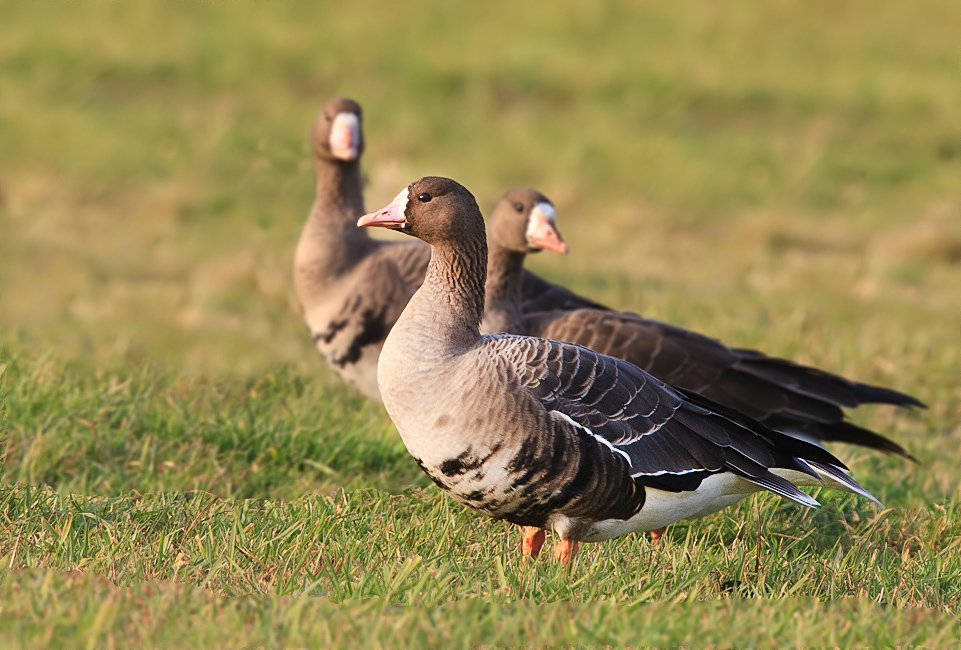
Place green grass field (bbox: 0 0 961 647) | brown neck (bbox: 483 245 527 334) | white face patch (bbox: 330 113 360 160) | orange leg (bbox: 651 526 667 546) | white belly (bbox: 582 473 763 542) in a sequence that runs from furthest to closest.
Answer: white face patch (bbox: 330 113 360 160) → brown neck (bbox: 483 245 527 334) → orange leg (bbox: 651 526 667 546) → white belly (bbox: 582 473 763 542) → green grass field (bbox: 0 0 961 647)

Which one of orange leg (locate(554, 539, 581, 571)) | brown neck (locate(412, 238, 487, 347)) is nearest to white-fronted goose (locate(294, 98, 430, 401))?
brown neck (locate(412, 238, 487, 347))

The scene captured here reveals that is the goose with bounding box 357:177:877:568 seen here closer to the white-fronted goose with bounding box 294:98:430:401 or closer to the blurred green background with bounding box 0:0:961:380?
the white-fronted goose with bounding box 294:98:430:401

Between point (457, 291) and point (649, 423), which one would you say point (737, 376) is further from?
point (457, 291)

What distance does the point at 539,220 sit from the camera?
748 cm

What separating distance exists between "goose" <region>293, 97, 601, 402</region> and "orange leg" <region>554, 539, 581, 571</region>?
250cm

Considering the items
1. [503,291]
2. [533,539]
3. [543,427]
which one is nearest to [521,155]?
[503,291]

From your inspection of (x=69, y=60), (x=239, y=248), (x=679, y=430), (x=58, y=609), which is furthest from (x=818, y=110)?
(x=58, y=609)

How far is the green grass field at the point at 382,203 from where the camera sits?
420 centimetres

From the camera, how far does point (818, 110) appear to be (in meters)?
16.3

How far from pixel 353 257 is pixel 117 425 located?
201cm

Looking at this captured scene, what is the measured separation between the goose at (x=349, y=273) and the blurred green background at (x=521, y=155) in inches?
38.9

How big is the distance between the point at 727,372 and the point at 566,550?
8.22 ft

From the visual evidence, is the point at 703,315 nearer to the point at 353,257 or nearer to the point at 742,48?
the point at 353,257

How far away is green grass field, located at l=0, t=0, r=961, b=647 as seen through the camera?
13.8ft
